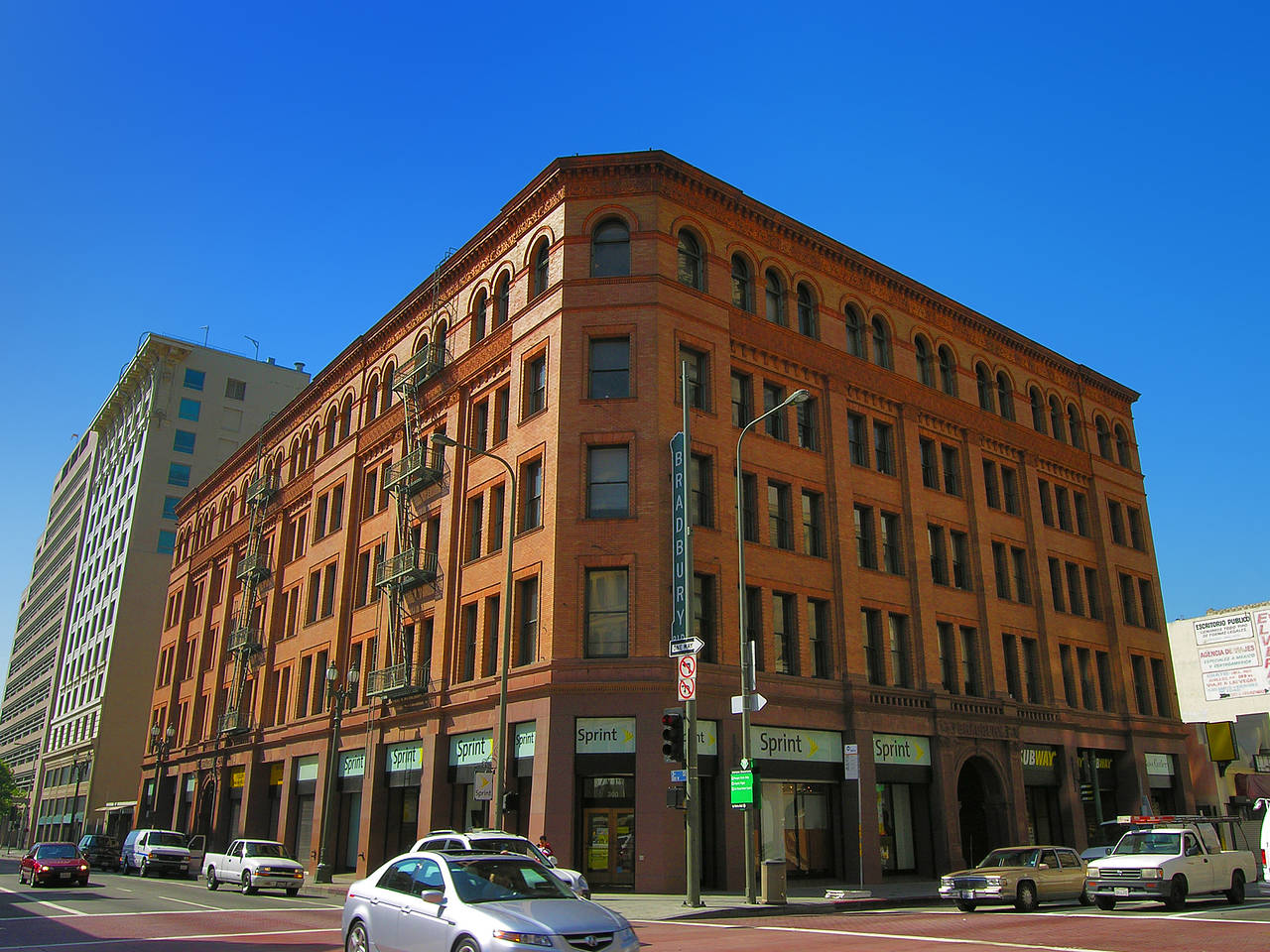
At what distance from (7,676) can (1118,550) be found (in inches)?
Result: 5315

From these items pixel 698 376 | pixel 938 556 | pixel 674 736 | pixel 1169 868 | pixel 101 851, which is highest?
pixel 698 376

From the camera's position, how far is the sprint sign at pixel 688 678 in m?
21.8

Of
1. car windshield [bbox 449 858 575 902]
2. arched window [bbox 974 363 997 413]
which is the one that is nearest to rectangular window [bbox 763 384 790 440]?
arched window [bbox 974 363 997 413]

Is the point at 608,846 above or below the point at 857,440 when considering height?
below

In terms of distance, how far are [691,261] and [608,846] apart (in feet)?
59.4

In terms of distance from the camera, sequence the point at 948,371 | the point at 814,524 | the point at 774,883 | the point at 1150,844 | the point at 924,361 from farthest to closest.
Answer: the point at 948,371 < the point at 924,361 < the point at 814,524 < the point at 1150,844 < the point at 774,883

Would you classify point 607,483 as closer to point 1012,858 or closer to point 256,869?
point 1012,858

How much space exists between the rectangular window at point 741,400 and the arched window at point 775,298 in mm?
2985

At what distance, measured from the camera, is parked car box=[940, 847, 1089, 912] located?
22.3 m

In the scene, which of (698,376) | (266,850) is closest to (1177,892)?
(698,376)

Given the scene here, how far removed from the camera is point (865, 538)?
34.7 m

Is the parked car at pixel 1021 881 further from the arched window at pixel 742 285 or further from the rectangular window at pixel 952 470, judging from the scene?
the arched window at pixel 742 285

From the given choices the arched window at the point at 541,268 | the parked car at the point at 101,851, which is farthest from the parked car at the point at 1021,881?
the parked car at the point at 101,851

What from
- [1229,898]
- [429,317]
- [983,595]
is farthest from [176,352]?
[1229,898]
